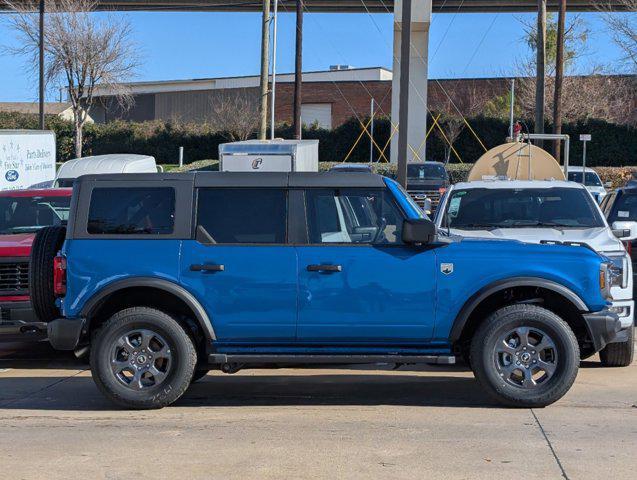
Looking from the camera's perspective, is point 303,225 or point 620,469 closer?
point 620,469

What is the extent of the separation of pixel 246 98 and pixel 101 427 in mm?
57094

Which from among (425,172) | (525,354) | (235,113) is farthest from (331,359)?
(235,113)

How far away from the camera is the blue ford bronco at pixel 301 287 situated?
793 centimetres

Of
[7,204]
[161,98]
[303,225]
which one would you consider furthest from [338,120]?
[303,225]

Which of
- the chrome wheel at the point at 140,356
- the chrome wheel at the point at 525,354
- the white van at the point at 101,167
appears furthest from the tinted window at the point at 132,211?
the white van at the point at 101,167

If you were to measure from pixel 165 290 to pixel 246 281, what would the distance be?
0.69 metres

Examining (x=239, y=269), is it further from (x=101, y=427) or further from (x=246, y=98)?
(x=246, y=98)

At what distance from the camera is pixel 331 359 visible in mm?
7957

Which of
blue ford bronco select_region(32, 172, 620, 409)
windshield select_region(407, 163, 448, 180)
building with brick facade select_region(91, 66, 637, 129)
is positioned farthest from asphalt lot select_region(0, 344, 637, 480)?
building with brick facade select_region(91, 66, 637, 129)

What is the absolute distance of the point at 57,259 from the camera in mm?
8172

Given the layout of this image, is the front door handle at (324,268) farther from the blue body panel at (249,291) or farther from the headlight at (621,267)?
the headlight at (621,267)

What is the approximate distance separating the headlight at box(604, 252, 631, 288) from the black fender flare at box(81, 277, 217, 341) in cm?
402

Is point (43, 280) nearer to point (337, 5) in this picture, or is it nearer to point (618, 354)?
point (618, 354)

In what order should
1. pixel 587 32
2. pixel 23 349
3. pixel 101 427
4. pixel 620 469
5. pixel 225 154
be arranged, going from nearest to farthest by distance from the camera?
pixel 620 469 < pixel 101 427 < pixel 23 349 < pixel 225 154 < pixel 587 32
